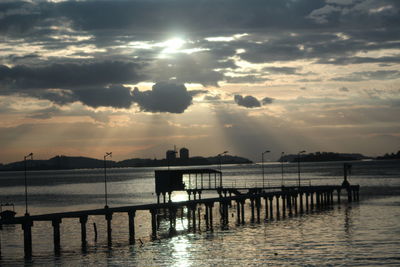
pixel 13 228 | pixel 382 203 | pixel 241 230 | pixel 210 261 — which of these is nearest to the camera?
pixel 210 261

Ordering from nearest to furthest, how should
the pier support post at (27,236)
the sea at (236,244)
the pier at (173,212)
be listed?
the sea at (236,244) < the pier support post at (27,236) < the pier at (173,212)

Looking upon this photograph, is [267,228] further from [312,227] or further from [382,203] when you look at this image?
[382,203]

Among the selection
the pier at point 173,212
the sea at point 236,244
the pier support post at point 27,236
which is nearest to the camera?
the sea at point 236,244

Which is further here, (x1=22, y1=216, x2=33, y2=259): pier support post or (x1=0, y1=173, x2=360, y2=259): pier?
(x1=0, y1=173, x2=360, y2=259): pier

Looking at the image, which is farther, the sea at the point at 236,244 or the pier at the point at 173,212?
the pier at the point at 173,212

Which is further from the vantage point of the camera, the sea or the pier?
the pier

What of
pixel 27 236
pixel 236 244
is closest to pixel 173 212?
pixel 236 244

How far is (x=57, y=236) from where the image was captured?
6050 cm

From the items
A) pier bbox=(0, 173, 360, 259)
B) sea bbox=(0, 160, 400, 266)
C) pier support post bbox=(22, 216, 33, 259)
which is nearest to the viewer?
sea bbox=(0, 160, 400, 266)

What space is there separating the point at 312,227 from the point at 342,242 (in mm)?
13800

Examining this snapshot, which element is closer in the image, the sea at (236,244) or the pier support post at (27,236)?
the sea at (236,244)

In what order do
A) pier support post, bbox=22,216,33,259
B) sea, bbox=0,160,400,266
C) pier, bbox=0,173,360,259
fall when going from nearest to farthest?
sea, bbox=0,160,400,266
pier support post, bbox=22,216,33,259
pier, bbox=0,173,360,259

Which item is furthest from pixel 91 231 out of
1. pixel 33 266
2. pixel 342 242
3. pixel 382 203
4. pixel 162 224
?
pixel 382 203

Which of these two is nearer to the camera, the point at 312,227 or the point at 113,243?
the point at 113,243
